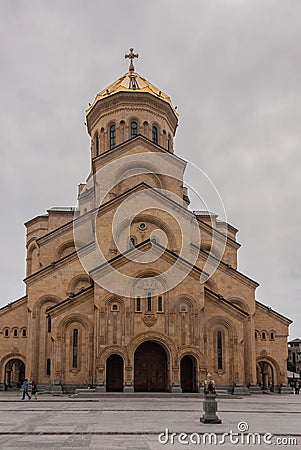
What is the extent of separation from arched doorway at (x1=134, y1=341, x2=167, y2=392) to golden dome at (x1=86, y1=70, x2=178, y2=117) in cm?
2082

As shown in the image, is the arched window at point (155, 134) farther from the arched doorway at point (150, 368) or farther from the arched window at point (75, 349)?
the arched window at point (75, 349)

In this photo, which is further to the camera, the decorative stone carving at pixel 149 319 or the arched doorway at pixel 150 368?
the arched doorway at pixel 150 368

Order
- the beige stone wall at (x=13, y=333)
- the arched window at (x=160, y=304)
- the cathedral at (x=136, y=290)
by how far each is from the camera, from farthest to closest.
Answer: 1. the beige stone wall at (x=13, y=333)
2. the arched window at (x=160, y=304)
3. the cathedral at (x=136, y=290)

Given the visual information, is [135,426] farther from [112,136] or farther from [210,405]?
[112,136]

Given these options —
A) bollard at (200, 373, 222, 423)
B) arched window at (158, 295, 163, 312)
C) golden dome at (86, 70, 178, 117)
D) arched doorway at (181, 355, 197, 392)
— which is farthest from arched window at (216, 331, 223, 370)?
golden dome at (86, 70, 178, 117)

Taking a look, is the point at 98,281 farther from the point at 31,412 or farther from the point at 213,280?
the point at 31,412

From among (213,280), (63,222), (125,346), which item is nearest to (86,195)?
(63,222)

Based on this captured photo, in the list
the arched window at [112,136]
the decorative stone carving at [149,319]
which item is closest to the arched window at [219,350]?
the decorative stone carving at [149,319]

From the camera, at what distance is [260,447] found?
13.3 metres

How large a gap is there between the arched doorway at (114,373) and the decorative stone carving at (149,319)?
2.92m

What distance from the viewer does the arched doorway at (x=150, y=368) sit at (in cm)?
3366

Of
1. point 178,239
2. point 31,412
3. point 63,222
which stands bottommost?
point 31,412

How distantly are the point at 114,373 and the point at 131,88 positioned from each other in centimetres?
2333

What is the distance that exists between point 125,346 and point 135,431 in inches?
641
